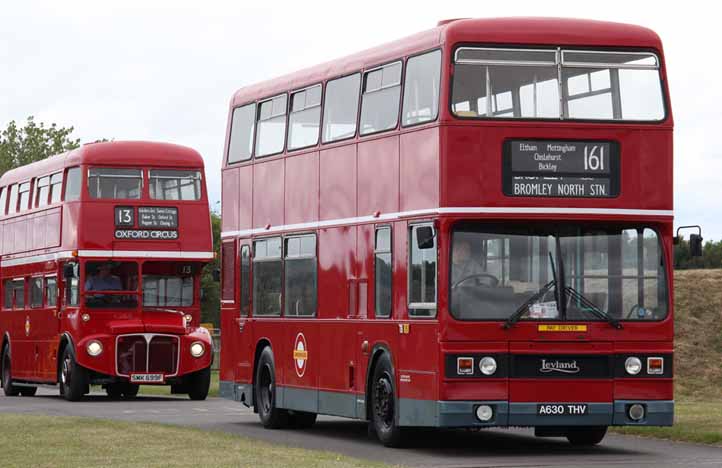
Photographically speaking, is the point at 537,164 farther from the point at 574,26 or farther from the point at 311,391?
the point at 311,391

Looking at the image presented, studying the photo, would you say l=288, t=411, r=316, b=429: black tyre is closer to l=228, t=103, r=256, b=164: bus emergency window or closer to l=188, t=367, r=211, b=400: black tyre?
l=228, t=103, r=256, b=164: bus emergency window

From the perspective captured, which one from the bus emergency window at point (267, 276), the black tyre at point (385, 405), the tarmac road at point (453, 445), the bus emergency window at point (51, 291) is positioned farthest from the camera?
the bus emergency window at point (51, 291)

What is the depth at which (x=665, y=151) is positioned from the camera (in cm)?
2081

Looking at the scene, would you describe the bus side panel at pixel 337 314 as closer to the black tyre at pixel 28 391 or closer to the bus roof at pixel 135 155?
the bus roof at pixel 135 155

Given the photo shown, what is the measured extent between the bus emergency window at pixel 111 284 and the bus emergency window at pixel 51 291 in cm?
156

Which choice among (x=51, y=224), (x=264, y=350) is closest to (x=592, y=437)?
(x=264, y=350)

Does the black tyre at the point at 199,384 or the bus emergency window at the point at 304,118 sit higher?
the bus emergency window at the point at 304,118

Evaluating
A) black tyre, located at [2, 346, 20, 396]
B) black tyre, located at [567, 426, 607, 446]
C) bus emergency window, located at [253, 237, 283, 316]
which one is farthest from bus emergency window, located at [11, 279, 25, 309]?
black tyre, located at [567, 426, 607, 446]

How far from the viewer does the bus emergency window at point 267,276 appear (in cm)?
2608

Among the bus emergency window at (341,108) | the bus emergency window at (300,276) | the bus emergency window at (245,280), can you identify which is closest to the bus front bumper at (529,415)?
the bus emergency window at (341,108)

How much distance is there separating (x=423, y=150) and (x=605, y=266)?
7.56 feet

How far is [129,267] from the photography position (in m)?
35.8

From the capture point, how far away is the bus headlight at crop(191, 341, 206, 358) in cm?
3578

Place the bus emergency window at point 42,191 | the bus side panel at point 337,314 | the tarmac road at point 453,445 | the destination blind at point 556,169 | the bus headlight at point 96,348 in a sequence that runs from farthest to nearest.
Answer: the bus emergency window at point 42,191, the bus headlight at point 96,348, the bus side panel at point 337,314, the destination blind at point 556,169, the tarmac road at point 453,445
